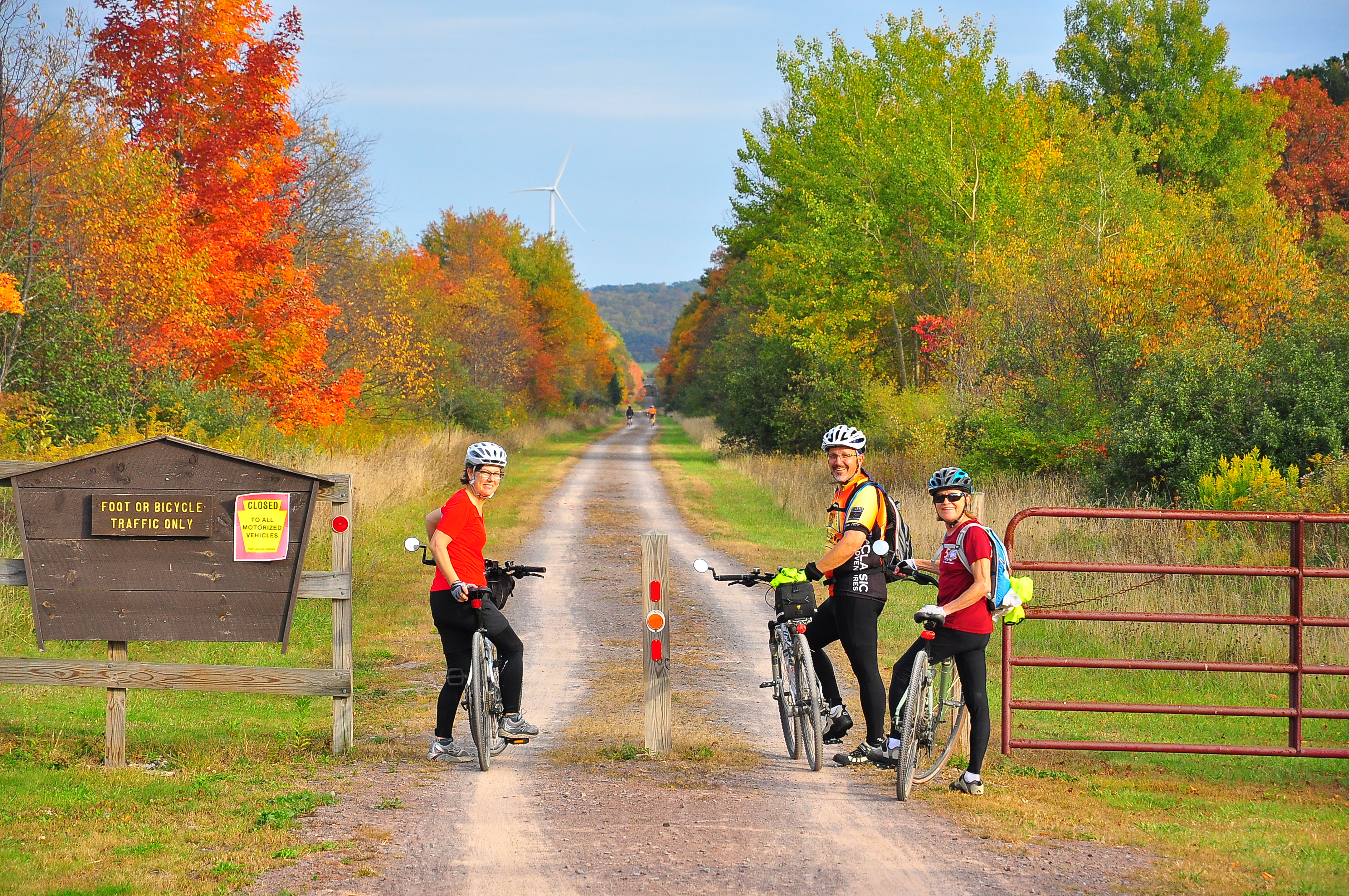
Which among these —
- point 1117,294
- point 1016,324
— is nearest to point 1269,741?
point 1117,294

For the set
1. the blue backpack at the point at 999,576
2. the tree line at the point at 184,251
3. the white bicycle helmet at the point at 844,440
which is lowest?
the blue backpack at the point at 999,576

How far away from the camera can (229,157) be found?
75.0 feet

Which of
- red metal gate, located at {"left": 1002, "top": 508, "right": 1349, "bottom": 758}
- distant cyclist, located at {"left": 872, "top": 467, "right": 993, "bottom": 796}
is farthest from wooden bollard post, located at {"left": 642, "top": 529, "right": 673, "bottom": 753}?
red metal gate, located at {"left": 1002, "top": 508, "right": 1349, "bottom": 758}

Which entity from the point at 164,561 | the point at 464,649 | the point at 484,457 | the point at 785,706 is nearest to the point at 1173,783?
the point at 785,706

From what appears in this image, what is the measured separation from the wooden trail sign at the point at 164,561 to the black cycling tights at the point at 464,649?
71 cm

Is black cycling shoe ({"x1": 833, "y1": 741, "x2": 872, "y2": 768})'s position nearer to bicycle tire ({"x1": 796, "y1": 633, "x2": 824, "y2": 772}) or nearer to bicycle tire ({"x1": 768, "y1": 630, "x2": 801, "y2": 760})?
bicycle tire ({"x1": 796, "y1": 633, "x2": 824, "y2": 772})

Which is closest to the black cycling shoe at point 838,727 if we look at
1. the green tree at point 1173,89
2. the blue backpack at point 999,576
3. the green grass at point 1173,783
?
the green grass at point 1173,783

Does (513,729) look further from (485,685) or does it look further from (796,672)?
(796,672)

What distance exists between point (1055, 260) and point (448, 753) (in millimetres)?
21157

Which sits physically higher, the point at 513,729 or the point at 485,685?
the point at 485,685

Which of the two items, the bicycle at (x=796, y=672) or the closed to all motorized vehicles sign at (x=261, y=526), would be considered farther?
the closed to all motorized vehicles sign at (x=261, y=526)

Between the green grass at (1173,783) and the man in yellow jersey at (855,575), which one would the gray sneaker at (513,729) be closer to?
the man in yellow jersey at (855,575)

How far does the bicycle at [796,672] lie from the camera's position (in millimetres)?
7473

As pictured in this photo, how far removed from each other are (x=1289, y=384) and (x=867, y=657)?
12.4m
